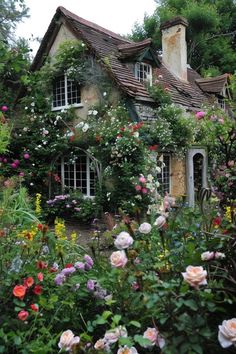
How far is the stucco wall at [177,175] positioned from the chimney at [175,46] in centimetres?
466

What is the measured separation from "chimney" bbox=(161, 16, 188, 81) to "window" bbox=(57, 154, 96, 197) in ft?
21.4

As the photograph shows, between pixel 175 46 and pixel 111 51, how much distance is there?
441 cm

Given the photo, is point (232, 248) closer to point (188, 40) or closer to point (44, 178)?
point (44, 178)

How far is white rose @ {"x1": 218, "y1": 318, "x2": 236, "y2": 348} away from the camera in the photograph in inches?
55.2

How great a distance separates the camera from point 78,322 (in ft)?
6.83

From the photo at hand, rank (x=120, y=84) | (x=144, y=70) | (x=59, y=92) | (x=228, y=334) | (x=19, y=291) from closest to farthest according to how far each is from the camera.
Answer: (x=228, y=334)
(x=19, y=291)
(x=120, y=84)
(x=59, y=92)
(x=144, y=70)

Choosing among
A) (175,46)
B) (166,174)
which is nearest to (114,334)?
(166,174)

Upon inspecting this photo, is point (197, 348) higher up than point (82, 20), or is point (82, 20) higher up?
point (82, 20)

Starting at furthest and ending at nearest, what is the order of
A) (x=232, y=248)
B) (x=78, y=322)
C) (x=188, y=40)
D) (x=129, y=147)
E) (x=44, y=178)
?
(x=188, y=40), (x=44, y=178), (x=129, y=147), (x=78, y=322), (x=232, y=248)

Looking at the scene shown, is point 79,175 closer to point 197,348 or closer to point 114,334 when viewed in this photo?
point 114,334

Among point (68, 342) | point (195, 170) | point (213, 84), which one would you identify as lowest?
point (68, 342)

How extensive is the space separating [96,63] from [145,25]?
1596 centimetres

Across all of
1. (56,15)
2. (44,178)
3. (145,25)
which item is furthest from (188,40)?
(44,178)

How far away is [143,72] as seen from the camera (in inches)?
486
